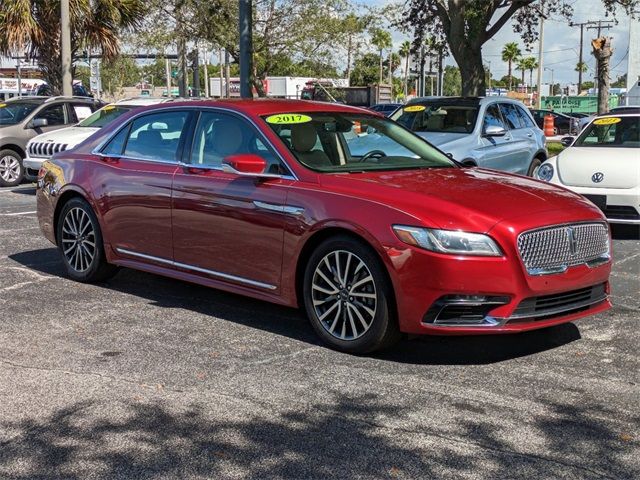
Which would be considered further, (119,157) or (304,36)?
(304,36)

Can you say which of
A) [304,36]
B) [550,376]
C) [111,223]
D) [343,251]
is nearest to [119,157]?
[111,223]

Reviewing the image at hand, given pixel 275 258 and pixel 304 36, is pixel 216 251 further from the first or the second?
pixel 304 36

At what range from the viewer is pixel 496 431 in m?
4.08

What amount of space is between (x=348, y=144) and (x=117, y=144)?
215cm

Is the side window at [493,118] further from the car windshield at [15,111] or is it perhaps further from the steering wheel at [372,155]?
the car windshield at [15,111]

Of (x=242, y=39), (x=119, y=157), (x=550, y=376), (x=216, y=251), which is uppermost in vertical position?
(x=242, y=39)

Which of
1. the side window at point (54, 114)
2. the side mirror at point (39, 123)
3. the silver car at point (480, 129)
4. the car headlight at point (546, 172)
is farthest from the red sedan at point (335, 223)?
the side window at point (54, 114)

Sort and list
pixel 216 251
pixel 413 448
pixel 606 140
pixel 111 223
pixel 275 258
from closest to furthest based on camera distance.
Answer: pixel 413 448
pixel 275 258
pixel 216 251
pixel 111 223
pixel 606 140

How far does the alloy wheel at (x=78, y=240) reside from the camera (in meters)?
7.20

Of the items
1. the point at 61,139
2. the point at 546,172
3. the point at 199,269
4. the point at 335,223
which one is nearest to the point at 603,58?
the point at 546,172

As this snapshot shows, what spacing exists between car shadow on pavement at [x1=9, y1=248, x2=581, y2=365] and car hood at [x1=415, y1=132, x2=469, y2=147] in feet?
16.6

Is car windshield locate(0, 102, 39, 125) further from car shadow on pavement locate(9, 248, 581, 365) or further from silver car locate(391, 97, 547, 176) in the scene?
car shadow on pavement locate(9, 248, 581, 365)

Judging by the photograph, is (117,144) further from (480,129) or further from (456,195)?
(480,129)

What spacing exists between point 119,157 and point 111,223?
562 mm
